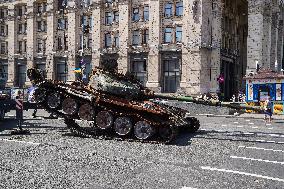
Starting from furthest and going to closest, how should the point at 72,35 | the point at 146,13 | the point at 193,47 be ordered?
the point at 72,35 → the point at 146,13 → the point at 193,47

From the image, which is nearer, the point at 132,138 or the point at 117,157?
the point at 117,157

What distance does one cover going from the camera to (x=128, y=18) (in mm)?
42500

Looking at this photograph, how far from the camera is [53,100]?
1261cm

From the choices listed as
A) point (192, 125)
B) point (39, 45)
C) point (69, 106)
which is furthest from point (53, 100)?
point (39, 45)

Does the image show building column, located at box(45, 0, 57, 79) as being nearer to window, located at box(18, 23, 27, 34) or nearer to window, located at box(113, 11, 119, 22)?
window, located at box(18, 23, 27, 34)

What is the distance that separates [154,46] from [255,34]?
1298cm

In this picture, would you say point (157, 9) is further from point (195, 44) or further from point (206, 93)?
point (206, 93)

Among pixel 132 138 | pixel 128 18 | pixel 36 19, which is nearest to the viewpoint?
pixel 132 138

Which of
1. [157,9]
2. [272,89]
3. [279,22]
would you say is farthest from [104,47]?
[279,22]

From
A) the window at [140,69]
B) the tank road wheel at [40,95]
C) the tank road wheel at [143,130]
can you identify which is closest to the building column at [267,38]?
the window at [140,69]

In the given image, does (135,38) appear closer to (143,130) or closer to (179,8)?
(179,8)

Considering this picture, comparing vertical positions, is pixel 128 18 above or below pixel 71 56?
above

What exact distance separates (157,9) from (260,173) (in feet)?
116

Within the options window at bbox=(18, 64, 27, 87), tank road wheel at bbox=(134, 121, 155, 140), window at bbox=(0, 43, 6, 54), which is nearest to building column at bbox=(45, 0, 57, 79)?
window at bbox=(18, 64, 27, 87)
